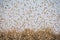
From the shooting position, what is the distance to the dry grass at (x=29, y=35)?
1.96 m

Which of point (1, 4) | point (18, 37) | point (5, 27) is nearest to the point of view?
point (18, 37)

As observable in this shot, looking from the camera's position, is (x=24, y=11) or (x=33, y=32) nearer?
(x=33, y=32)

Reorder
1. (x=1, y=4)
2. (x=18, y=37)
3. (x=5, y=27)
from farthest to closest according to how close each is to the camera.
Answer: (x=1, y=4), (x=5, y=27), (x=18, y=37)

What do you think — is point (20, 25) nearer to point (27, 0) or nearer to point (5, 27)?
point (5, 27)

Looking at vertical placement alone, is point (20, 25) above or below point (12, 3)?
below

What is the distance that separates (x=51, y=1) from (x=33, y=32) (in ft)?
1.95

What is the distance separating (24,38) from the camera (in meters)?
1.97

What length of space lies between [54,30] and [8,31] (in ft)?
2.11

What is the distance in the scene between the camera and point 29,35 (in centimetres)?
200

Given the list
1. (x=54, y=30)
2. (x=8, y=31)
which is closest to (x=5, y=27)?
(x=8, y=31)

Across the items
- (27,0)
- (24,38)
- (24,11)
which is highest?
(27,0)

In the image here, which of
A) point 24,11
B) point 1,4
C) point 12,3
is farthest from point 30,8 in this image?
point 1,4

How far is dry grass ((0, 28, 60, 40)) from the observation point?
6.44ft

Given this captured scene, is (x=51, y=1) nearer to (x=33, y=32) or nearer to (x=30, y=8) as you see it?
(x=30, y=8)
